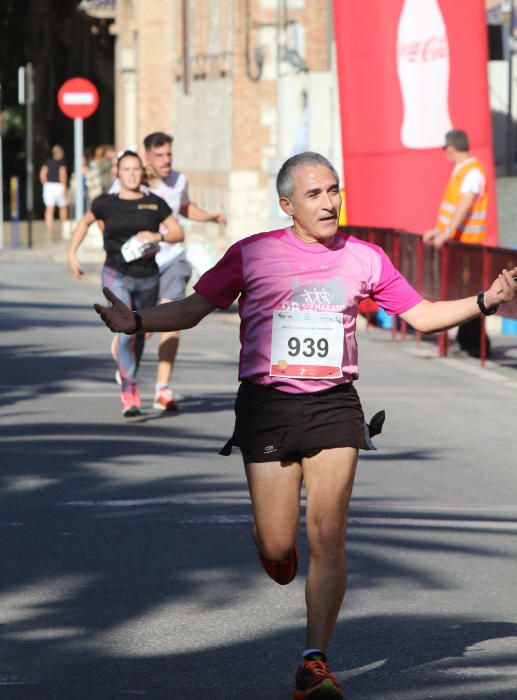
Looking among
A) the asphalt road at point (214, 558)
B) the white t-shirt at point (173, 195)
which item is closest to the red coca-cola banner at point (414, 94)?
the asphalt road at point (214, 558)

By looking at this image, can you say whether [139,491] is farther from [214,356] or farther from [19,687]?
[214,356]

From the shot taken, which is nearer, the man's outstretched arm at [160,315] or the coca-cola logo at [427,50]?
the man's outstretched arm at [160,315]

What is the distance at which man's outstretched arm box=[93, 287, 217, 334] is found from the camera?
21.8ft

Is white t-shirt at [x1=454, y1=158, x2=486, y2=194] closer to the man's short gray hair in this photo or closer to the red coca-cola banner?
the red coca-cola banner

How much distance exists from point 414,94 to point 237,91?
62.5 feet

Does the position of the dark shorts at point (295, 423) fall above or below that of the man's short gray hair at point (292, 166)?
below

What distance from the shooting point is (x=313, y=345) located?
6.41 meters

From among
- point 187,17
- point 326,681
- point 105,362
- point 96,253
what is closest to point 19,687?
point 326,681

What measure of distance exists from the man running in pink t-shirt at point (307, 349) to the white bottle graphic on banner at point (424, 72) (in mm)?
14920

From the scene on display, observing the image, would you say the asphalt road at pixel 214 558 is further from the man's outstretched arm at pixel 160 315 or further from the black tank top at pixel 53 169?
the black tank top at pixel 53 169

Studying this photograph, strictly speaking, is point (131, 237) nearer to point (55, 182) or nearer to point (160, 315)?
point (160, 315)

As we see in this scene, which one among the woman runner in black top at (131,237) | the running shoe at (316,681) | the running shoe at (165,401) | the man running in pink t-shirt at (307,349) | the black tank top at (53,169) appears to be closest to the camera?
the running shoe at (316,681)

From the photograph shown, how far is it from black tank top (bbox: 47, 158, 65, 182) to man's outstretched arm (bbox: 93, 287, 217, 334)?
39.5 meters

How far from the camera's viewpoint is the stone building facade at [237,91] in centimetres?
3297
